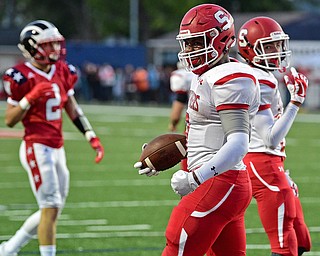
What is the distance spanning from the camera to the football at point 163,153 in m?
5.12

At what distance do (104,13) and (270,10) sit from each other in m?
8.80

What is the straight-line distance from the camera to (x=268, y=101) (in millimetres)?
5961

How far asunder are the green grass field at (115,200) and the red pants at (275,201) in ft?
4.80

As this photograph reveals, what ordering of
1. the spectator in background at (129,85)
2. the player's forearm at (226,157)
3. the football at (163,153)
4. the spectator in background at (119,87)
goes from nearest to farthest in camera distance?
1. the player's forearm at (226,157)
2. the football at (163,153)
3. the spectator in background at (129,85)
4. the spectator in background at (119,87)

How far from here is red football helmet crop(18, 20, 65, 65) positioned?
685 centimetres

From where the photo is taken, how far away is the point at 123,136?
19.4 m

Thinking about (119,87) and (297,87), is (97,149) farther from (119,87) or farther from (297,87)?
(119,87)

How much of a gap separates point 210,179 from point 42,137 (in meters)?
2.14

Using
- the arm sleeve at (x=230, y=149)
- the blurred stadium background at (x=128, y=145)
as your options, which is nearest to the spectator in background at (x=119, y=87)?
the blurred stadium background at (x=128, y=145)

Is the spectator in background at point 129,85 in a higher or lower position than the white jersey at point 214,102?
lower

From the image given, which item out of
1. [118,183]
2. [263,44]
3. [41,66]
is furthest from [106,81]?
[263,44]

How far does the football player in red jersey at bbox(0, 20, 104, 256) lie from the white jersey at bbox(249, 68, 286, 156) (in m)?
1.46

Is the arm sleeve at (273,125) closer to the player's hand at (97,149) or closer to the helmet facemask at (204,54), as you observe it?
the helmet facemask at (204,54)

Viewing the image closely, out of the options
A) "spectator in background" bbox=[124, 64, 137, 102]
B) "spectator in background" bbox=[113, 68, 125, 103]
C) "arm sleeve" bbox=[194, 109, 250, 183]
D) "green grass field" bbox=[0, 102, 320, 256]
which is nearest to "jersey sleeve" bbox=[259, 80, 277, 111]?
"arm sleeve" bbox=[194, 109, 250, 183]
